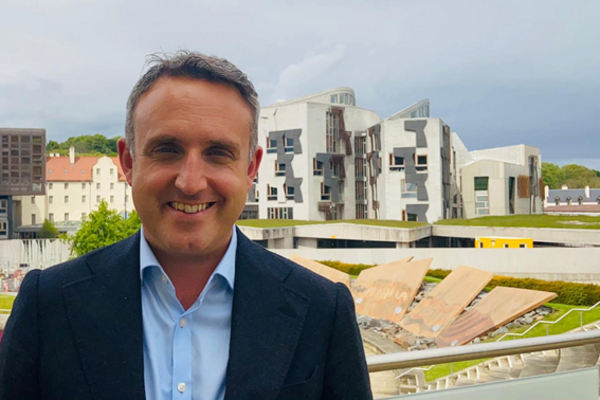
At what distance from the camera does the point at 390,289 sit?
16.2 metres

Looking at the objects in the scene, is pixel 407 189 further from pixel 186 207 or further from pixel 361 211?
pixel 186 207

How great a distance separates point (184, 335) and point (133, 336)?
0.11 m

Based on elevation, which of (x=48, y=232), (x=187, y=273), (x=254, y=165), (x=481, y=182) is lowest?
(x=48, y=232)

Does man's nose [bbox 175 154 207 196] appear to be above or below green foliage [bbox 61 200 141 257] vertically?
above

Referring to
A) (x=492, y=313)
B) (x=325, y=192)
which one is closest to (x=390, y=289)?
(x=492, y=313)

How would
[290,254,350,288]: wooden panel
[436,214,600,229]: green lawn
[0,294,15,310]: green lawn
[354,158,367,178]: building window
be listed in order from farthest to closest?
1. [354,158,367,178]: building window
2. [436,214,600,229]: green lawn
3. [0,294,15,310]: green lawn
4. [290,254,350,288]: wooden panel

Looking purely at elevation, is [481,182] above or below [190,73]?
above

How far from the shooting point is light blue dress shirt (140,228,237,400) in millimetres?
1082

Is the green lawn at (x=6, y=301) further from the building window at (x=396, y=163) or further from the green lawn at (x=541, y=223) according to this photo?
the building window at (x=396, y=163)

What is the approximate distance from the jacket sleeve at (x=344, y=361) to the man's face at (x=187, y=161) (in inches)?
13.5

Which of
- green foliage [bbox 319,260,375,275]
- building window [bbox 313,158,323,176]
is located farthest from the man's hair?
building window [bbox 313,158,323,176]

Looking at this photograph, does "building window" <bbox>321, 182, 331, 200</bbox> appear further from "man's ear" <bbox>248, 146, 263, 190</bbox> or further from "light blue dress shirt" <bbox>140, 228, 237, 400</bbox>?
"light blue dress shirt" <bbox>140, 228, 237, 400</bbox>

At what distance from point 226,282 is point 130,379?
0.94ft

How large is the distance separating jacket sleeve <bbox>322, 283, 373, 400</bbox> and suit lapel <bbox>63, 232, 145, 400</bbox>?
42cm
